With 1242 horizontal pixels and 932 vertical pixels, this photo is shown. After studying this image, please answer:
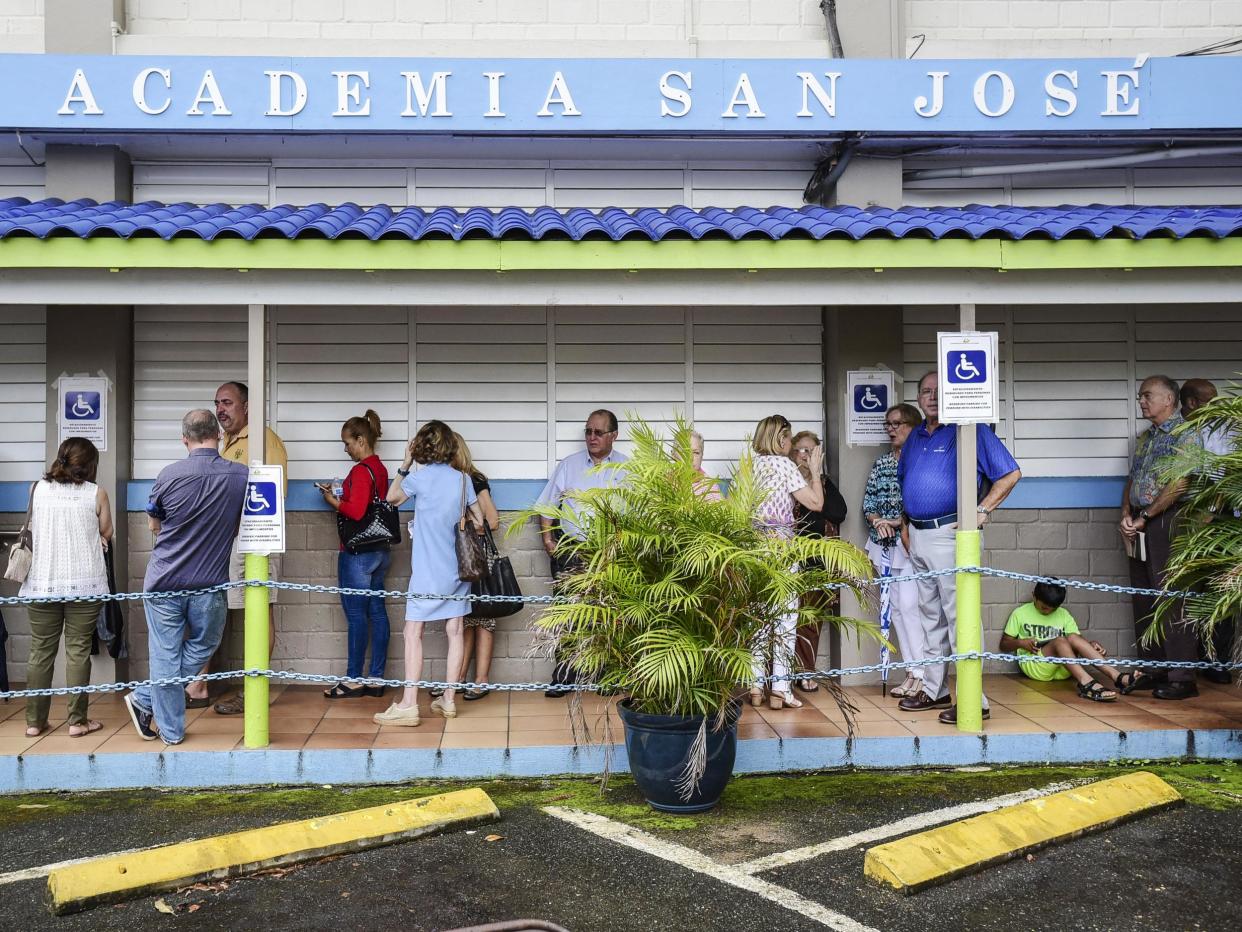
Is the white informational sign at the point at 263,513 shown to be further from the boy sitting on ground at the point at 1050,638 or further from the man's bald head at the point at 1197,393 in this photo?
the man's bald head at the point at 1197,393

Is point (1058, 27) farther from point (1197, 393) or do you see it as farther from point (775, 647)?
point (775, 647)

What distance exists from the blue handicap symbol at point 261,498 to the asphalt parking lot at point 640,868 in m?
1.55

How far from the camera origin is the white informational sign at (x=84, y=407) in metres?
7.97

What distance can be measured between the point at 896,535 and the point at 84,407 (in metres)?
5.75

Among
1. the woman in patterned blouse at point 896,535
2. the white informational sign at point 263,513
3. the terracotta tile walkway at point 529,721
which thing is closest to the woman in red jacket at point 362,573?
the terracotta tile walkway at point 529,721

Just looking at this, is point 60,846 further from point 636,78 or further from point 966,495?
point 636,78

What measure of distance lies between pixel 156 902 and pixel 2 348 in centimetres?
522

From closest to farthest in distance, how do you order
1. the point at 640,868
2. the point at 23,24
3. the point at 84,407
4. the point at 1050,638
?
the point at 640,868
the point at 1050,638
the point at 84,407
the point at 23,24

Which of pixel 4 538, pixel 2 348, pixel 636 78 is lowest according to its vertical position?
pixel 4 538

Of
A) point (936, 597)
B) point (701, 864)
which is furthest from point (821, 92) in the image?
point (701, 864)

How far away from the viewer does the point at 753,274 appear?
6.64m

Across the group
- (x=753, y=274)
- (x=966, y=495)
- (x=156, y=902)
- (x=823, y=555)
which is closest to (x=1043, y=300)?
(x=966, y=495)

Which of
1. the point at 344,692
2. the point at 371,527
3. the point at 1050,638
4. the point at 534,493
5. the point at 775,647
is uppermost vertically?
the point at 534,493

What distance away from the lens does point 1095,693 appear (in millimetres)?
7234
